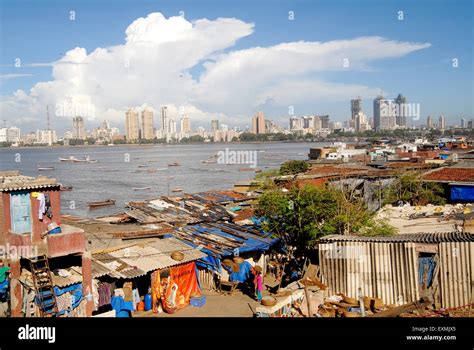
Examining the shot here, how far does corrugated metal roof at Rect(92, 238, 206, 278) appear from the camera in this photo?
5289 millimetres

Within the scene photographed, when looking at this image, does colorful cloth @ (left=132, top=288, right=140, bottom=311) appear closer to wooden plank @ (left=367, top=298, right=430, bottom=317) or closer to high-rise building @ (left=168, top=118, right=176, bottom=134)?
wooden plank @ (left=367, top=298, right=430, bottom=317)

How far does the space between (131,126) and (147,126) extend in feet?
9.88

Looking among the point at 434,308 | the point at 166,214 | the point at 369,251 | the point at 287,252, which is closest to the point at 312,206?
the point at 287,252

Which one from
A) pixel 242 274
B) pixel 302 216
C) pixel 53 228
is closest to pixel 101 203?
pixel 242 274

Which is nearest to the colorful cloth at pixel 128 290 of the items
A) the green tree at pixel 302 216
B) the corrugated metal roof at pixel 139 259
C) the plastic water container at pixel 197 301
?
the corrugated metal roof at pixel 139 259

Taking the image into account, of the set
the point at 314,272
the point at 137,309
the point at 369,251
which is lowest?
the point at 137,309

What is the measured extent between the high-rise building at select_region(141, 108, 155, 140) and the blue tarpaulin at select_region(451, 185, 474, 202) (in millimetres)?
61441

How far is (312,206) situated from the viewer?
6.73 meters

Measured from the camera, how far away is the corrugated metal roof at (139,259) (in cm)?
529

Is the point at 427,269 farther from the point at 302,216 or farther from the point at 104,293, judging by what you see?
the point at 104,293

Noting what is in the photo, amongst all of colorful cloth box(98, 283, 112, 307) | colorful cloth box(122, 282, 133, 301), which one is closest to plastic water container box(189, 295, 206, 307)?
colorful cloth box(122, 282, 133, 301)

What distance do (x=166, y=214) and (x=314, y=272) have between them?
4.59 m

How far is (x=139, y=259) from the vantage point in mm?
5777
